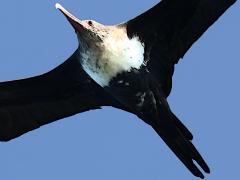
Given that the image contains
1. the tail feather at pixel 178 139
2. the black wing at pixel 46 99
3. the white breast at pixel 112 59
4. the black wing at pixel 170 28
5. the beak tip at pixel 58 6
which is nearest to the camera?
the beak tip at pixel 58 6

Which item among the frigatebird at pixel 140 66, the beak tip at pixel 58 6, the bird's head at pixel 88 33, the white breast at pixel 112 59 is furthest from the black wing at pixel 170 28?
the beak tip at pixel 58 6

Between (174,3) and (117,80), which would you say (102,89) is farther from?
(174,3)

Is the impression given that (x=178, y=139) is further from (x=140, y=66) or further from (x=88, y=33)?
(x=88, y=33)

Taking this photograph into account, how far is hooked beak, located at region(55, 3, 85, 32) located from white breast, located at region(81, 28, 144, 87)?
259mm

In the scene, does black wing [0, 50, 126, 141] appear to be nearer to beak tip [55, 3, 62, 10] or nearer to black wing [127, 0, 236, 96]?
black wing [127, 0, 236, 96]

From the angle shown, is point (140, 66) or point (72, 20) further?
point (140, 66)

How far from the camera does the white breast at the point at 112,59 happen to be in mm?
10359

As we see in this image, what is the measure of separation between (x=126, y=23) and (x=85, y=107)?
1200 mm

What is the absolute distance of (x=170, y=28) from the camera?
10727 millimetres

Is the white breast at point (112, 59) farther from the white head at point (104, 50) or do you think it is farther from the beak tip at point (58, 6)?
the beak tip at point (58, 6)

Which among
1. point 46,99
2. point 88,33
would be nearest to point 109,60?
point 88,33

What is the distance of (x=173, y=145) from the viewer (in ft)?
34.7

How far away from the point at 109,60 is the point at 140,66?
38cm

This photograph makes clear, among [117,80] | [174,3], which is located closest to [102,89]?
[117,80]
